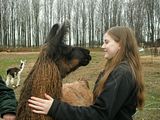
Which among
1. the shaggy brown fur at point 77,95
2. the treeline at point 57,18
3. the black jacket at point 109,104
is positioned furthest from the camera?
the treeline at point 57,18

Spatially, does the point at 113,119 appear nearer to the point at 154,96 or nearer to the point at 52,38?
the point at 52,38

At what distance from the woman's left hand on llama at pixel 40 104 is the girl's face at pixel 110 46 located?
0.64m

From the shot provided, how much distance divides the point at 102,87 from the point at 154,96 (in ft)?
33.6

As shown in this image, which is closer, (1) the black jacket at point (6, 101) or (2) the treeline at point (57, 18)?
(1) the black jacket at point (6, 101)

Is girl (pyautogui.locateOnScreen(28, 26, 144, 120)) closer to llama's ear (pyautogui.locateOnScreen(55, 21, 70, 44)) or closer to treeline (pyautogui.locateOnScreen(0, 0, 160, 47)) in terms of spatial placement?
llama's ear (pyautogui.locateOnScreen(55, 21, 70, 44))

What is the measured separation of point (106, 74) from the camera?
3.28 meters

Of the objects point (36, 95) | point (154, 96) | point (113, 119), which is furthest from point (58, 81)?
point (154, 96)

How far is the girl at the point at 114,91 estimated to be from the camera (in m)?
3.08

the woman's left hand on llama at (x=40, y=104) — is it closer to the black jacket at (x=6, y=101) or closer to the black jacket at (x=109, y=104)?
the black jacket at (x=109, y=104)

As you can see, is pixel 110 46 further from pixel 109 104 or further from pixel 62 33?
pixel 109 104

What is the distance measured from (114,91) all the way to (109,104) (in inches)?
4.4

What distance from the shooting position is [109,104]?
3041 mm

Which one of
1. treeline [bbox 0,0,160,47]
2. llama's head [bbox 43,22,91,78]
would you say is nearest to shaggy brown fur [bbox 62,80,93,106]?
llama's head [bbox 43,22,91,78]

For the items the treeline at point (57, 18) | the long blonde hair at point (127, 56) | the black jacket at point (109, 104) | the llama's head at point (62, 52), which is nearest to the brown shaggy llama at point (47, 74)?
the llama's head at point (62, 52)
